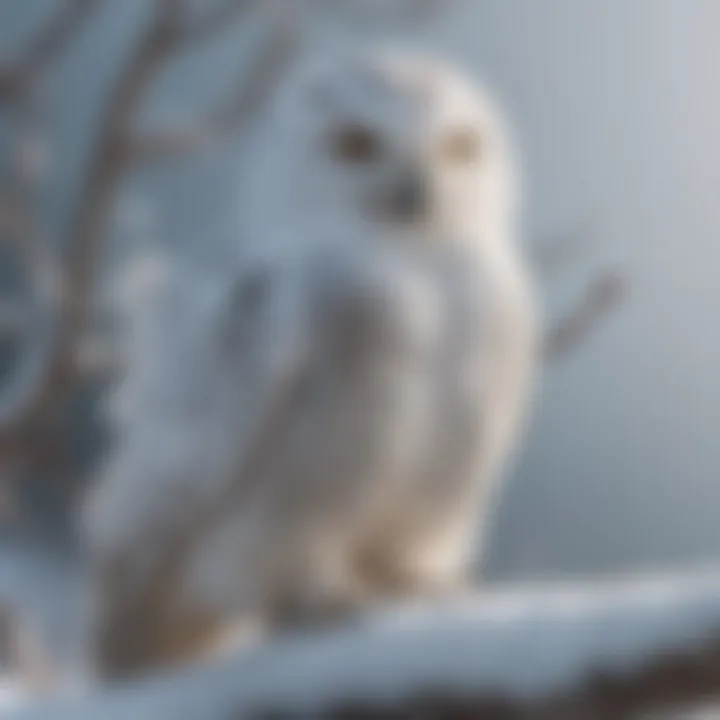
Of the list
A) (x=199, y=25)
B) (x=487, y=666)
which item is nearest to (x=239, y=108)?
(x=199, y=25)

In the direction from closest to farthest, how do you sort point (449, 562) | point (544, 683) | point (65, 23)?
1. point (544, 683)
2. point (449, 562)
3. point (65, 23)

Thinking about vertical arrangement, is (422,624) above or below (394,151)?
below

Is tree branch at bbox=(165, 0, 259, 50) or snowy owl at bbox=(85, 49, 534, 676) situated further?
tree branch at bbox=(165, 0, 259, 50)

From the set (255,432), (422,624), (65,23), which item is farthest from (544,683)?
(65,23)

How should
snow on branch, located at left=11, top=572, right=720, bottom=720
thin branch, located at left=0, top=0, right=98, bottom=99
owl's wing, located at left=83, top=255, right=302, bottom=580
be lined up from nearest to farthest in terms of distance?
snow on branch, located at left=11, top=572, right=720, bottom=720, owl's wing, located at left=83, top=255, right=302, bottom=580, thin branch, located at left=0, top=0, right=98, bottom=99

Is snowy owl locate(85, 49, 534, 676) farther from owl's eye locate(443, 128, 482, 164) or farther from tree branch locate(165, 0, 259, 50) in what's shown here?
tree branch locate(165, 0, 259, 50)

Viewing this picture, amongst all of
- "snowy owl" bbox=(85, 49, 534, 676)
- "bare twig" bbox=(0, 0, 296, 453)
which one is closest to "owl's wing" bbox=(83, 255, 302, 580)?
"snowy owl" bbox=(85, 49, 534, 676)

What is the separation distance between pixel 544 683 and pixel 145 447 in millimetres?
230

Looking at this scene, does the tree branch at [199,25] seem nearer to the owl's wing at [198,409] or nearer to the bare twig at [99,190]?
the bare twig at [99,190]

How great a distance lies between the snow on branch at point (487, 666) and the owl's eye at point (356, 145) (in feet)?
0.68

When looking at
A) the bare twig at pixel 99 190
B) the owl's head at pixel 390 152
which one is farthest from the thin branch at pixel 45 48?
the owl's head at pixel 390 152

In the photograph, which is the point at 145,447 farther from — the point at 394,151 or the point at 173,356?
the point at 394,151

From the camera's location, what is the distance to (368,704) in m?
0.46

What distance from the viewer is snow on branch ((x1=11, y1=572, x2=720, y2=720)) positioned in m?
0.43
